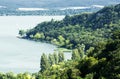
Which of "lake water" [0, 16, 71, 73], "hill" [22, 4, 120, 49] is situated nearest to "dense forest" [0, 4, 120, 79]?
"hill" [22, 4, 120, 49]

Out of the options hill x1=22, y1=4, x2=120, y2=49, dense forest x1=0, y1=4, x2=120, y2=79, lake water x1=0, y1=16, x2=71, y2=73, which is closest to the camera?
dense forest x1=0, y1=4, x2=120, y2=79

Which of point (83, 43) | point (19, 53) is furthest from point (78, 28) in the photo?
point (19, 53)

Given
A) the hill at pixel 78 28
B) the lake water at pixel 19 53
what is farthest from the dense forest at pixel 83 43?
the lake water at pixel 19 53

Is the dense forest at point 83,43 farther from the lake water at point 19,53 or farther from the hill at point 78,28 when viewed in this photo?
the lake water at point 19,53

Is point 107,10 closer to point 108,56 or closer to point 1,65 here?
point 1,65

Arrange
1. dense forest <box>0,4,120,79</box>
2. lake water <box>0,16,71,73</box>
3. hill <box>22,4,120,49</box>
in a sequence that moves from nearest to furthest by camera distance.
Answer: dense forest <box>0,4,120,79</box> < lake water <box>0,16,71,73</box> < hill <box>22,4,120,49</box>

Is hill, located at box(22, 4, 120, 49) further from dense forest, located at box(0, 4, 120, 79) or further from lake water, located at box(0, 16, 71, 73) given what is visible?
lake water, located at box(0, 16, 71, 73)

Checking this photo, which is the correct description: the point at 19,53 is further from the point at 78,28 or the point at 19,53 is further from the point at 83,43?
the point at 78,28

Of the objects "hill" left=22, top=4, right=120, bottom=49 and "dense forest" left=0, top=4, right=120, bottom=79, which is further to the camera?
"hill" left=22, top=4, right=120, bottom=49

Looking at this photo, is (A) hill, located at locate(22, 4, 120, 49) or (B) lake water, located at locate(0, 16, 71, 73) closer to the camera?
(B) lake water, located at locate(0, 16, 71, 73)
